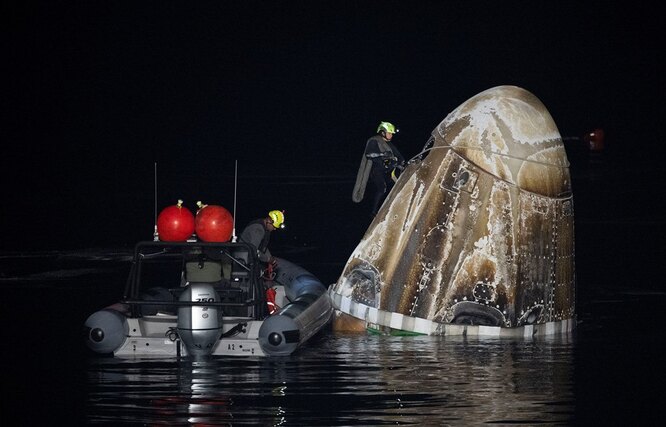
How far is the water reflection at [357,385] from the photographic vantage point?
1541 cm

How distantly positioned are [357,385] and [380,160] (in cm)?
741

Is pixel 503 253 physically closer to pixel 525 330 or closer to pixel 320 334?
pixel 525 330

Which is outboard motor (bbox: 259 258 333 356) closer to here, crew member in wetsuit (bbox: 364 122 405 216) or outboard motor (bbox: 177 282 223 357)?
outboard motor (bbox: 177 282 223 357)

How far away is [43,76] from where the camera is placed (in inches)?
3344

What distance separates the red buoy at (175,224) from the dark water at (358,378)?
1437mm

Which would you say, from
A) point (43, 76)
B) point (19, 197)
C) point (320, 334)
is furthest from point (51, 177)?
point (320, 334)

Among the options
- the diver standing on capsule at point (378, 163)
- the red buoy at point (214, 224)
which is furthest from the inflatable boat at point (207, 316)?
the diver standing on capsule at point (378, 163)

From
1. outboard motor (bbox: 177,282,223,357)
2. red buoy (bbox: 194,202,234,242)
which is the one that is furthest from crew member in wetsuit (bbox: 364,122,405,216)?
outboard motor (bbox: 177,282,223,357)

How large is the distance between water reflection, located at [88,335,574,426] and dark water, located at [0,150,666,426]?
19mm

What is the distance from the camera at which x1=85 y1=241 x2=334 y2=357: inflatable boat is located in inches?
712

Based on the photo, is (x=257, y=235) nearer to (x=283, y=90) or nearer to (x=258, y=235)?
(x=258, y=235)

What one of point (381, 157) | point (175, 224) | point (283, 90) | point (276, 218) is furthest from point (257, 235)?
point (283, 90)

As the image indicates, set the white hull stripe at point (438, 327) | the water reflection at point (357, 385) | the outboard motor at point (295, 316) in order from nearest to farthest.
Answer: the water reflection at point (357, 385), the outboard motor at point (295, 316), the white hull stripe at point (438, 327)

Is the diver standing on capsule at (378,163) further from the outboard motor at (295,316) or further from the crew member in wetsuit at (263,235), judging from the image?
the crew member in wetsuit at (263,235)
